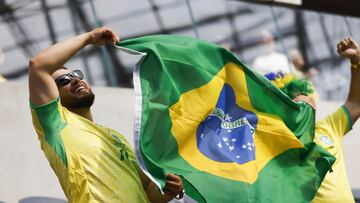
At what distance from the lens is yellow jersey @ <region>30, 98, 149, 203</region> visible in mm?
3869

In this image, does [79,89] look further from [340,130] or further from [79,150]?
[340,130]

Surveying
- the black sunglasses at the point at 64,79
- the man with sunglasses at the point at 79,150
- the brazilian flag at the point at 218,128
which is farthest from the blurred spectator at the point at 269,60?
the man with sunglasses at the point at 79,150

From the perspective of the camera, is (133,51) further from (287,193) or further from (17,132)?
(17,132)

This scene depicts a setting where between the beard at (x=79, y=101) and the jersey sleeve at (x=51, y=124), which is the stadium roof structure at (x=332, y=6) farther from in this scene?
the jersey sleeve at (x=51, y=124)

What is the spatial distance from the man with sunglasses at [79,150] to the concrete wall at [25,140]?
4.90 ft

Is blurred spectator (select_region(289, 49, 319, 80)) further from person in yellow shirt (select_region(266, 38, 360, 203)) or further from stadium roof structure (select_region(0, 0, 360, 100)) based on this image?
person in yellow shirt (select_region(266, 38, 360, 203))

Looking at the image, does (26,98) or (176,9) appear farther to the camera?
(176,9)

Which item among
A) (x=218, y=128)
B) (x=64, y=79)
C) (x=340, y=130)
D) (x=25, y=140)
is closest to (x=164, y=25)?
(x=25, y=140)

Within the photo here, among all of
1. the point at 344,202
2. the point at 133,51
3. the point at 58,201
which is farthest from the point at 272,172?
the point at 58,201

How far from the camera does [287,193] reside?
A: 4508 mm

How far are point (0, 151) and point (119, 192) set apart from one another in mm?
1851

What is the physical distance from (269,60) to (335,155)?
8.42 feet

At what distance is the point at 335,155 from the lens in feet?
16.4

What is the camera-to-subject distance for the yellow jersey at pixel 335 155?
480 centimetres
